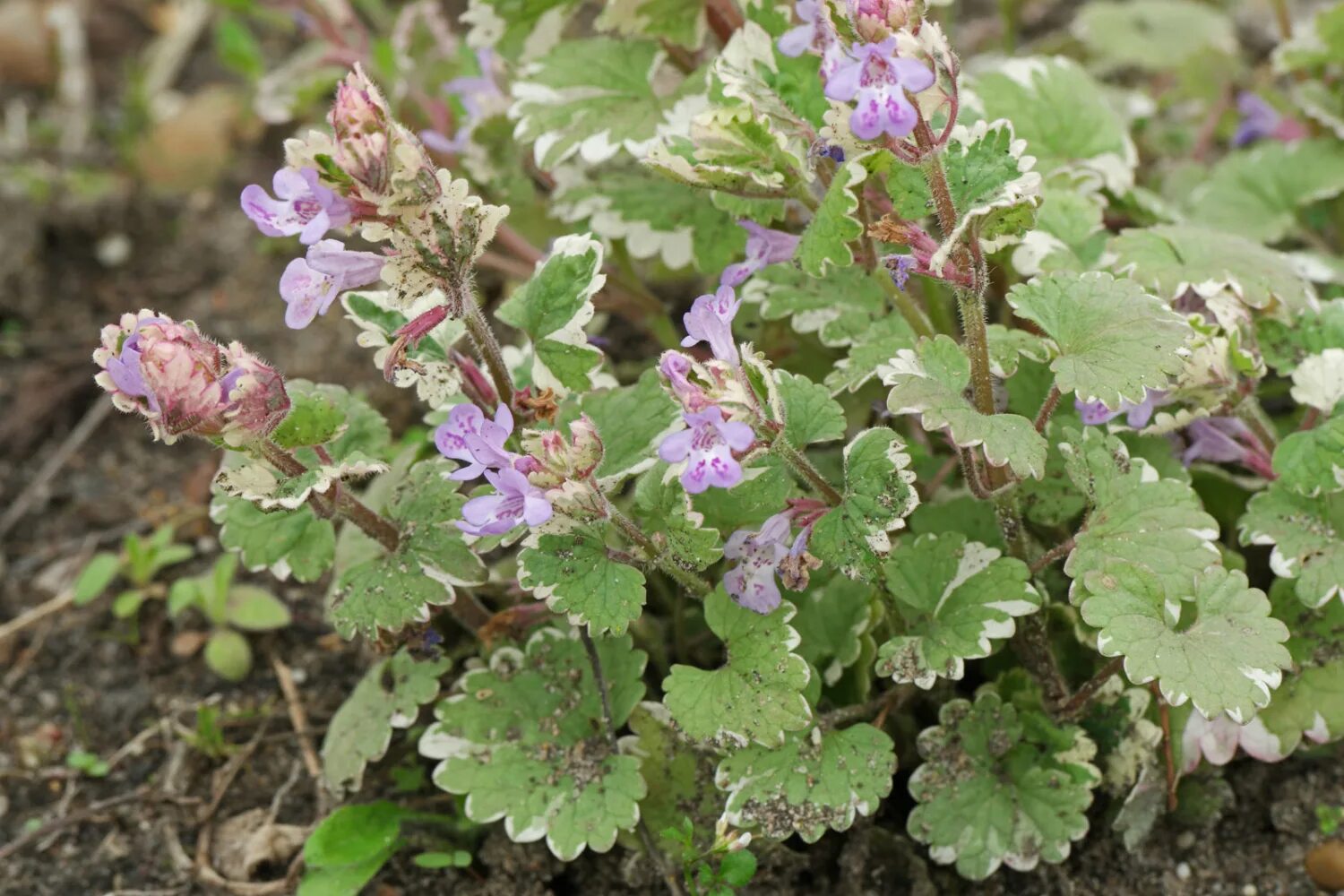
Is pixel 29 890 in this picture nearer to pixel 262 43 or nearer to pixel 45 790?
pixel 45 790

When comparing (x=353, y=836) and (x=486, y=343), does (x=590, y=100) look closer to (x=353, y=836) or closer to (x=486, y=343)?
(x=486, y=343)

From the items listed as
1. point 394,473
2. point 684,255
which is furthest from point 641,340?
point 394,473

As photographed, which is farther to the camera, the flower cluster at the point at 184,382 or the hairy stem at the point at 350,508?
the hairy stem at the point at 350,508

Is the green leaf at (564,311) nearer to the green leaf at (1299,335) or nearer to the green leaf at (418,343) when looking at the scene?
the green leaf at (418,343)

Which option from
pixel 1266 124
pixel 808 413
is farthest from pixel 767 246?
pixel 1266 124

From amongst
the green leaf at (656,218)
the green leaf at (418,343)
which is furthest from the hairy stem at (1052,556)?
the green leaf at (418,343)

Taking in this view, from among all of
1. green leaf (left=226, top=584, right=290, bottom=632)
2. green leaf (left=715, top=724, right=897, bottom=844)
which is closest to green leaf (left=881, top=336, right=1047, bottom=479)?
green leaf (left=715, top=724, right=897, bottom=844)

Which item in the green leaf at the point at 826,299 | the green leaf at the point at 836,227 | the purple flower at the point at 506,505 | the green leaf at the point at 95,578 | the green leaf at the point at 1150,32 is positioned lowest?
the green leaf at the point at 95,578
